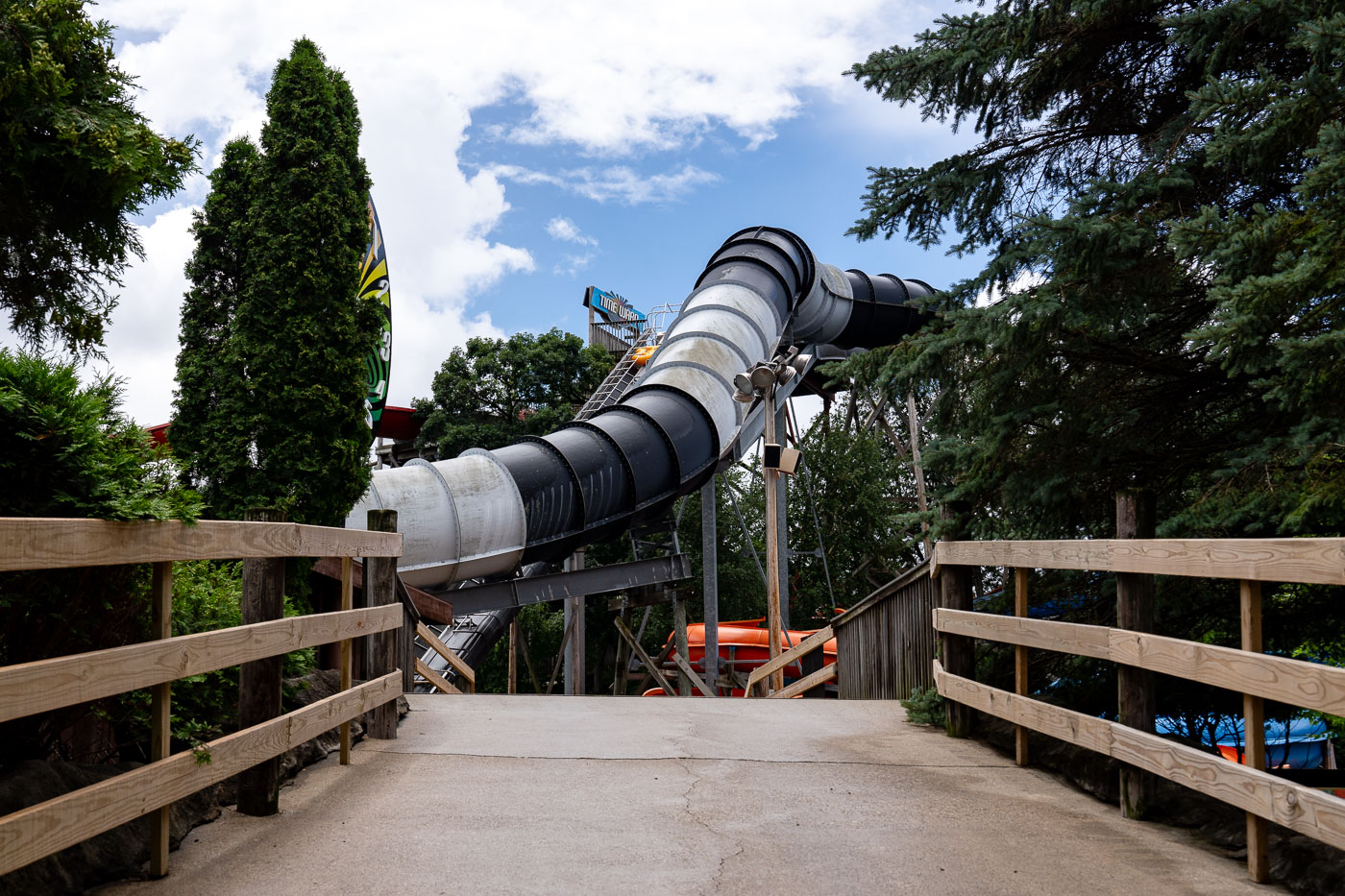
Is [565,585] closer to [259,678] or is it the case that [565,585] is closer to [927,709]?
[927,709]

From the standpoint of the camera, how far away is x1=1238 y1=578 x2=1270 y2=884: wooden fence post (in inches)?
136

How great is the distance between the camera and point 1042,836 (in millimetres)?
4023

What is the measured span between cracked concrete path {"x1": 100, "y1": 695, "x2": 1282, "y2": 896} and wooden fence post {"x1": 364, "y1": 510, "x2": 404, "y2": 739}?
166 mm

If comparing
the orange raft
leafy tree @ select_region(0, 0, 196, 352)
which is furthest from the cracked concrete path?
the orange raft

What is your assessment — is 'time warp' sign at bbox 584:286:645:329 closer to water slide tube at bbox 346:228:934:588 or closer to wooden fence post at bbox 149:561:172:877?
water slide tube at bbox 346:228:934:588

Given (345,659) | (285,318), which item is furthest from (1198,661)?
(285,318)

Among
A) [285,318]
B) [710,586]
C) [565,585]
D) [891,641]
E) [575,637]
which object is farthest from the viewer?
[575,637]

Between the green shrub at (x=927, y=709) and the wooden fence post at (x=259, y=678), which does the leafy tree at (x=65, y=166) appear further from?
the green shrub at (x=927, y=709)

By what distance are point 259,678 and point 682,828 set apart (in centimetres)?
168

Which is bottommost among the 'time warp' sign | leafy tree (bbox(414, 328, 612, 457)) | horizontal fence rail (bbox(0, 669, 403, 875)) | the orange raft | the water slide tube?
the orange raft

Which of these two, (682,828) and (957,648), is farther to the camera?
(957,648)

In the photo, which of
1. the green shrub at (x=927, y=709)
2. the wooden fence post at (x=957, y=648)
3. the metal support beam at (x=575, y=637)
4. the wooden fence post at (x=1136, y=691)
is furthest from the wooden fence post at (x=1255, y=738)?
the metal support beam at (x=575, y=637)

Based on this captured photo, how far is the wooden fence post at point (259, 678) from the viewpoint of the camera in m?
4.04

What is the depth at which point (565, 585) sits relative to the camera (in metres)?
17.0
